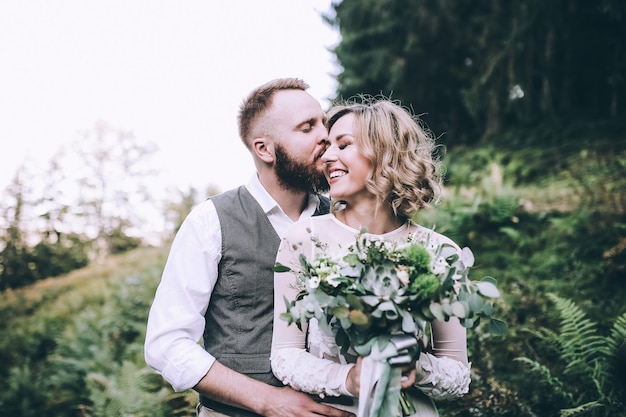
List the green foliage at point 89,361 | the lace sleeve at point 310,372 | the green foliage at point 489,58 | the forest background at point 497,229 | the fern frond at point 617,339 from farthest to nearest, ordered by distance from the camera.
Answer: the green foliage at point 489,58
the green foliage at point 89,361
the forest background at point 497,229
the fern frond at point 617,339
the lace sleeve at point 310,372

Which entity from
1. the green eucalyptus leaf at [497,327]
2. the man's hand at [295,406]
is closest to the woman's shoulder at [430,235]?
the green eucalyptus leaf at [497,327]

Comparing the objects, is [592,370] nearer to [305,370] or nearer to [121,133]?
[305,370]

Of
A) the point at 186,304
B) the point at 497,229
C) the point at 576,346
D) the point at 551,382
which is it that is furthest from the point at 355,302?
the point at 497,229

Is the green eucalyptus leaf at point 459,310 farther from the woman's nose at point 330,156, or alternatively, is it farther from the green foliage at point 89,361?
the green foliage at point 89,361

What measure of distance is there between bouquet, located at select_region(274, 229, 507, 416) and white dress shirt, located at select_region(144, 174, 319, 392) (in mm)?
836

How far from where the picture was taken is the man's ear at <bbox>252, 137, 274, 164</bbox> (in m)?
2.92

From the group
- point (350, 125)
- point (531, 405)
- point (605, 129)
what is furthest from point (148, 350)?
point (605, 129)

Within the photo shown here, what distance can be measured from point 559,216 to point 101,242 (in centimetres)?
2548

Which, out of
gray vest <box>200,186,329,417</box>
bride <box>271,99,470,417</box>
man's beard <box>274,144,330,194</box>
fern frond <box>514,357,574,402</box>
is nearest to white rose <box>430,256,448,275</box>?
bride <box>271,99,470,417</box>

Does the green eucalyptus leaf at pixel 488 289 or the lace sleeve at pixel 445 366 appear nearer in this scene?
the green eucalyptus leaf at pixel 488 289

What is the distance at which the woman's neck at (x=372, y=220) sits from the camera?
2.44m

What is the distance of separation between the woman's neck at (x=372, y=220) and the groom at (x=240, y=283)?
17.1 inches

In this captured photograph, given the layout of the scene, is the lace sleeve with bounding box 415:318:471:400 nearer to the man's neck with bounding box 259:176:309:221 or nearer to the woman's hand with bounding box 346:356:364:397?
the woman's hand with bounding box 346:356:364:397

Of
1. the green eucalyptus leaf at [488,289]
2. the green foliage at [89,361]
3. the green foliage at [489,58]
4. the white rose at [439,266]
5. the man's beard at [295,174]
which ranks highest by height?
the green foliage at [489,58]
